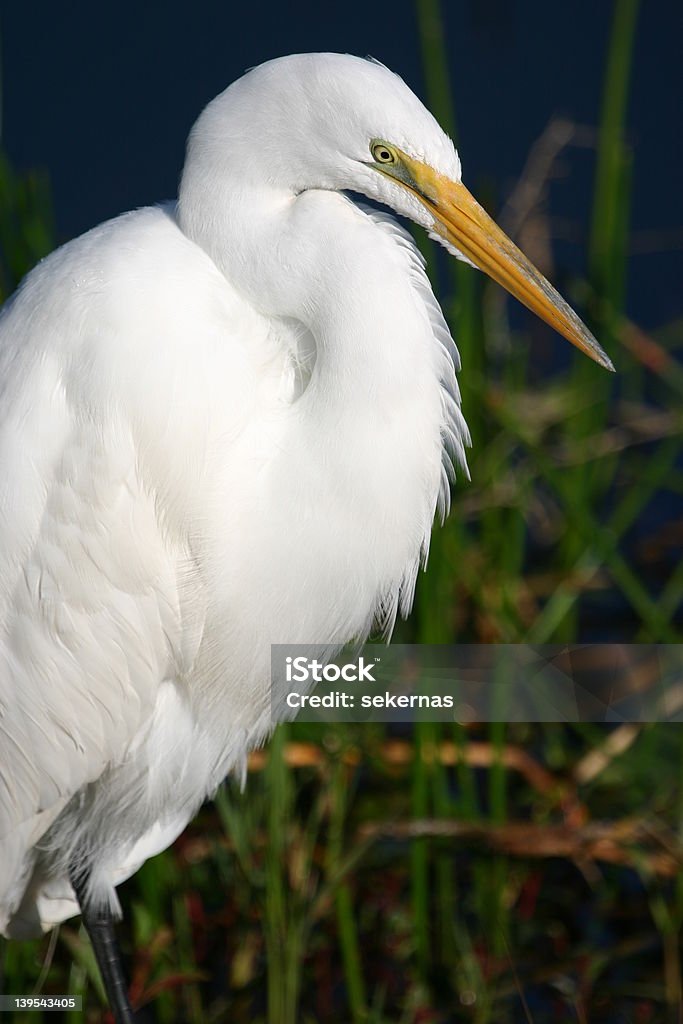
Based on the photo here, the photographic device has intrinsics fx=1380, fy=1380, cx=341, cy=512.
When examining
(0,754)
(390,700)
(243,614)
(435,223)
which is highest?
(435,223)

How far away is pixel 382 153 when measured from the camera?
4.97 feet

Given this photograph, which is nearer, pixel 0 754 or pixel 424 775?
pixel 0 754

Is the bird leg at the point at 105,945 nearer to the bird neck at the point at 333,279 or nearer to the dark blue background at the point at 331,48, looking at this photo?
the bird neck at the point at 333,279

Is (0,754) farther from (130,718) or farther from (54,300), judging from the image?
(54,300)

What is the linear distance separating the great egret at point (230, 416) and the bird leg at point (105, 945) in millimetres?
240

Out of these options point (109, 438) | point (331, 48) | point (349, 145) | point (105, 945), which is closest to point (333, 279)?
point (349, 145)

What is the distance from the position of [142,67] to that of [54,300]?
2997mm

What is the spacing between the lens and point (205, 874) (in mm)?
2480

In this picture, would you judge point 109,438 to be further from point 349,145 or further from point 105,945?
point 105,945

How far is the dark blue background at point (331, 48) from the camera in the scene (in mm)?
4059

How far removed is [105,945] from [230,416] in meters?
0.88

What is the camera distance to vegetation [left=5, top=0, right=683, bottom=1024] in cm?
220

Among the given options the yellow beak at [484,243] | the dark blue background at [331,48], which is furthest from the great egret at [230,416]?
the dark blue background at [331,48]

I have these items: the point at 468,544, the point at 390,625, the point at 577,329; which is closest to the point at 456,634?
the point at 468,544
